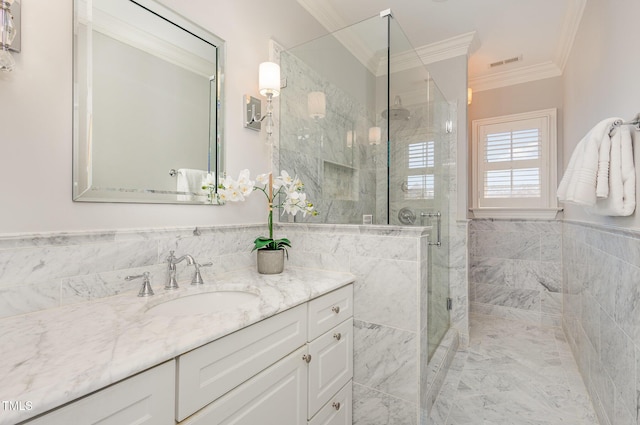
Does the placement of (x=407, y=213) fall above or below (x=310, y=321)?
above

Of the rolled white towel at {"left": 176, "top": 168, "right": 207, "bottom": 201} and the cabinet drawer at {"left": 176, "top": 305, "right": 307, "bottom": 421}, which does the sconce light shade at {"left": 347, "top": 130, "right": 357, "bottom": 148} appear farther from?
the cabinet drawer at {"left": 176, "top": 305, "right": 307, "bottom": 421}

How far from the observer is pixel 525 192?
3.25 m

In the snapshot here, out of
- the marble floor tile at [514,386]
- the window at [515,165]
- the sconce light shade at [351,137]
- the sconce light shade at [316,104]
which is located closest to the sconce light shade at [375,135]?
the sconce light shade at [351,137]

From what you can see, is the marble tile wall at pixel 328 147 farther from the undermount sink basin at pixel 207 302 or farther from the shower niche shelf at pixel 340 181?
Answer: the undermount sink basin at pixel 207 302

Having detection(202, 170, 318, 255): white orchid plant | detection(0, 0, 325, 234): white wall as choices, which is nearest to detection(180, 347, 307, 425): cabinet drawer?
detection(202, 170, 318, 255): white orchid plant

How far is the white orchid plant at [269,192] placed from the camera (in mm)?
1515

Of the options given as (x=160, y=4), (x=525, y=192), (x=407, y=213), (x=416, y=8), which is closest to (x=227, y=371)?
(x=407, y=213)

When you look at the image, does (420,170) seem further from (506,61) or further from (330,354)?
(506,61)

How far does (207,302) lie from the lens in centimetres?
131

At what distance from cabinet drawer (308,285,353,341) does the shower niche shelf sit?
2.42 feet

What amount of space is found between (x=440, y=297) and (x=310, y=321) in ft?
4.80

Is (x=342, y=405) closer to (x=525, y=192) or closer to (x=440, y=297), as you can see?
(x=440, y=297)

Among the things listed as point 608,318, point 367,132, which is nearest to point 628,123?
point 608,318

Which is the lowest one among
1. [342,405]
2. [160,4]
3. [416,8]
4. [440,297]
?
[342,405]
